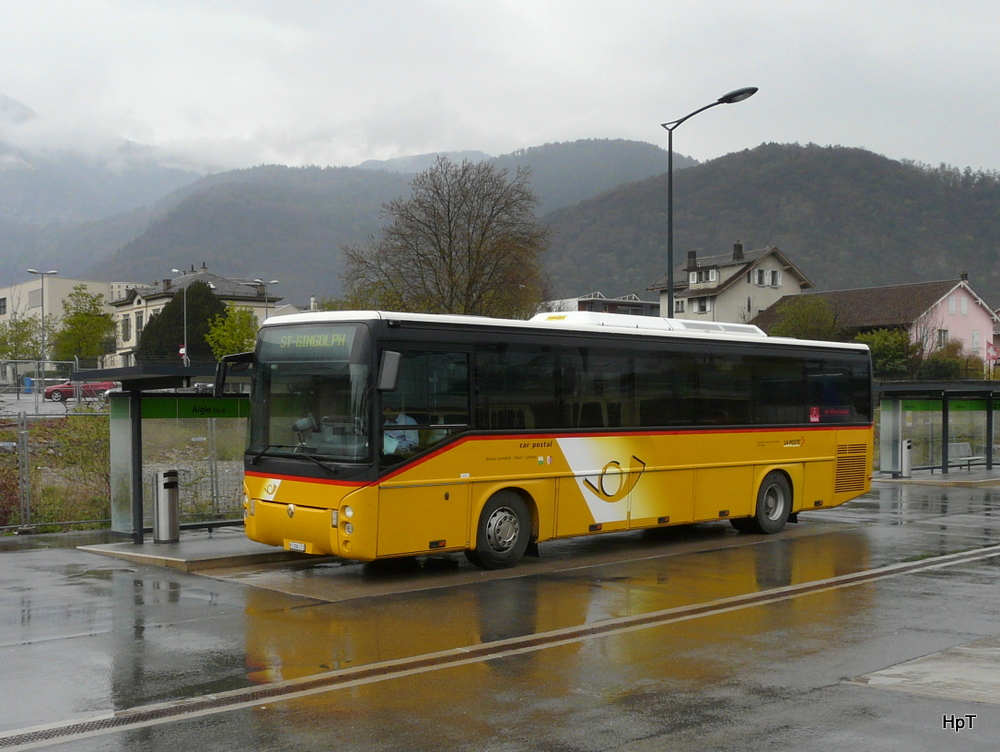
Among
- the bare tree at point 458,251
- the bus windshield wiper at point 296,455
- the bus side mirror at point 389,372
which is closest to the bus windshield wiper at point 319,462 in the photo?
the bus windshield wiper at point 296,455

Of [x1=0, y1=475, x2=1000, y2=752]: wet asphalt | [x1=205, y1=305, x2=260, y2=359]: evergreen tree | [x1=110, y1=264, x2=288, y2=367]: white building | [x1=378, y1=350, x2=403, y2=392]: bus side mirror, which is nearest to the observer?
[x1=0, y1=475, x2=1000, y2=752]: wet asphalt

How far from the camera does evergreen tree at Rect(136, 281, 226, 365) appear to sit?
83.7m

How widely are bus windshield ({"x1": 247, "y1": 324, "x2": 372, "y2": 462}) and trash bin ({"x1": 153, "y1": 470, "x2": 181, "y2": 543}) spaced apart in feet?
8.84

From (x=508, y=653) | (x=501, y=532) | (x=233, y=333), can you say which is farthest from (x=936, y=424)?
(x=233, y=333)

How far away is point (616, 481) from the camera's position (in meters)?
15.0

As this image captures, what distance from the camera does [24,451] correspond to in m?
17.3

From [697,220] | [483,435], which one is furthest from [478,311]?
[697,220]

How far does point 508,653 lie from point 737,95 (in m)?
15.3

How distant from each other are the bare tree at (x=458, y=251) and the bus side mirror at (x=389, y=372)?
36.5m

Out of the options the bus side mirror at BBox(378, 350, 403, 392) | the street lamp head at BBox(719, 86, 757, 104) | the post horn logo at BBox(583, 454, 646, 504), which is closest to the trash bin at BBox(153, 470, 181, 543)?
the bus side mirror at BBox(378, 350, 403, 392)

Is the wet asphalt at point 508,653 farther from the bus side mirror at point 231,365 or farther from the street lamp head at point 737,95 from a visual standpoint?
the street lamp head at point 737,95

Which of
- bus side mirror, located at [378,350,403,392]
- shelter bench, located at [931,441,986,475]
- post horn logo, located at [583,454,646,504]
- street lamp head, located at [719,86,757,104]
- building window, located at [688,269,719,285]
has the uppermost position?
building window, located at [688,269,719,285]

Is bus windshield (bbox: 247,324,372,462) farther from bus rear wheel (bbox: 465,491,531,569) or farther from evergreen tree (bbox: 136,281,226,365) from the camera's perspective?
evergreen tree (bbox: 136,281,226,365)

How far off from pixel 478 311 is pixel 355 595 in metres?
37.3
